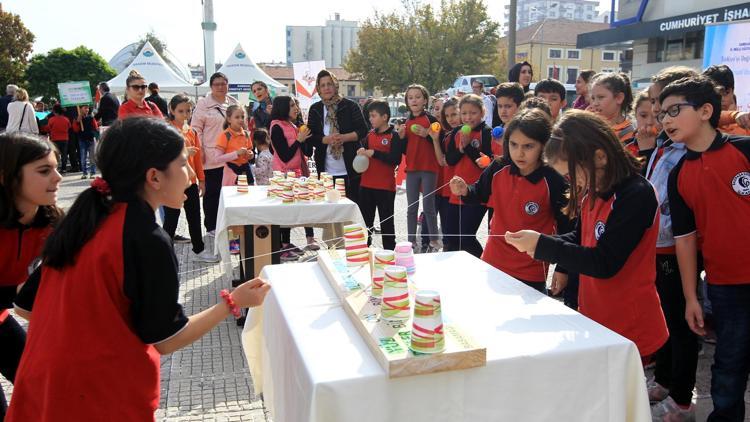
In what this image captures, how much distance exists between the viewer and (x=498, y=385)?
1.74 m

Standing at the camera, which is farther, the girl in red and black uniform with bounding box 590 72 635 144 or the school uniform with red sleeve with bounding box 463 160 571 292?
the girl in red and black uniform with bounding box 590 72 635 144

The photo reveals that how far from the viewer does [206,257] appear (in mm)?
6332

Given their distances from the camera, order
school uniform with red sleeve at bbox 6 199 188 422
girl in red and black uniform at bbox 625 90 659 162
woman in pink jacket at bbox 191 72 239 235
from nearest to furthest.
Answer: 1. school uniform with red sleeve at bbox 6 199 188 422
2. girl in red and black uniform at bbox 625 90 659 162
3. woman in pink jacket at bbox 191 72 239 235

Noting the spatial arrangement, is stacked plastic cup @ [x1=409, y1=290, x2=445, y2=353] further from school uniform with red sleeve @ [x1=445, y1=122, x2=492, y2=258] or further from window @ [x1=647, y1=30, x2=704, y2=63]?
window @ [x1=647, y1=30, x2=704, y2=63]

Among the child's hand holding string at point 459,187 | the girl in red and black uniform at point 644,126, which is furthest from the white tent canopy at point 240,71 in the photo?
the child's hand holding string at point 459,187

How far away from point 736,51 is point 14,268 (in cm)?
556

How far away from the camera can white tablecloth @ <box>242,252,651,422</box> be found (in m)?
1.64

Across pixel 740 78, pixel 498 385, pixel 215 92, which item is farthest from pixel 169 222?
pixel 740 78

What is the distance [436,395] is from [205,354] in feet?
8.70

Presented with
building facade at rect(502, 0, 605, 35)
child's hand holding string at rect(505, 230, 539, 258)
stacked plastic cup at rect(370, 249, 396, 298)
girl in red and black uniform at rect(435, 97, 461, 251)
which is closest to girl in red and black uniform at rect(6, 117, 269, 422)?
stacked plastic cup at rect(370, 249, 396, 298)

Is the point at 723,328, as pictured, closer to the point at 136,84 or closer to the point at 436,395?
the point at 436,395

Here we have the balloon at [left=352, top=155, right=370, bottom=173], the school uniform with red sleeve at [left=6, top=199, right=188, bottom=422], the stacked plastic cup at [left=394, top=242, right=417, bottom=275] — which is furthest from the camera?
the balloon at [left=352, top=155, right=370, bottom=173]

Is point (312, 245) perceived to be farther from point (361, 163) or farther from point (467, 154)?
point (467, 154)

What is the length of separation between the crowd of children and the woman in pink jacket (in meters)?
3.02
